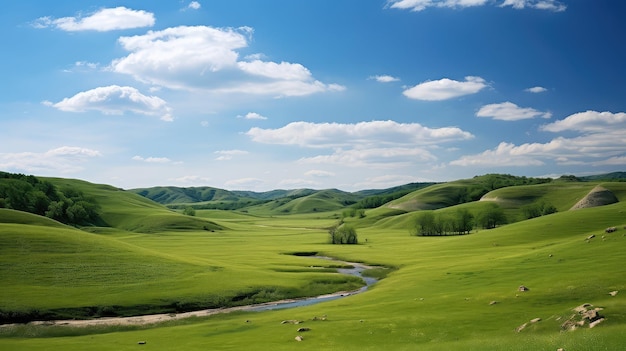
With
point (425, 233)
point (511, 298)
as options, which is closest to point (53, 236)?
point (511, 298)

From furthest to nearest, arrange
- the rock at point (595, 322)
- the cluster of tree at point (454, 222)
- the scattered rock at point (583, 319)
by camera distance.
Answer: the cluster of tree at point (454, 222) → the scattered rock at point (583, 319) → the rock at point (595, 322)

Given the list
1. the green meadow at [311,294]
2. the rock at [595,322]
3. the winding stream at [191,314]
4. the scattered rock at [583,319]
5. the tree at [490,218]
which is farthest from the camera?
the tree at [490,218]

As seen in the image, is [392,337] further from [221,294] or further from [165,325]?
[221,294]

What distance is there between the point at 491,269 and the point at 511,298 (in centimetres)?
2367

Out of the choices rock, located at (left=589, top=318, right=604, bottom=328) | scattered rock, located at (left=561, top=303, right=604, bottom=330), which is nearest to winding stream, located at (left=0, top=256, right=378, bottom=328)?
scattered rock, located at (left=561, top=303, right=604, bottom=330)

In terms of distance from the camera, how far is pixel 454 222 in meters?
184

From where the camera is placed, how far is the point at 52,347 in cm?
4422

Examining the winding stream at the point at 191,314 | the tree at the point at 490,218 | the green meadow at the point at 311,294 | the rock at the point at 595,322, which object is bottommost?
the winding stream at the point at 191,314

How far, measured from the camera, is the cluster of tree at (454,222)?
18300 cm

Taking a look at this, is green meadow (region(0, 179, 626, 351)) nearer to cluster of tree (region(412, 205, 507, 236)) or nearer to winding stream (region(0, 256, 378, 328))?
winding stream (region(0, 256, 378, 328))

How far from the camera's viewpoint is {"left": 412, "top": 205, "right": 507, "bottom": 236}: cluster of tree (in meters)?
183

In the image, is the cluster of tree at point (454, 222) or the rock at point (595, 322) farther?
the cluster of tree at point (454, 222)

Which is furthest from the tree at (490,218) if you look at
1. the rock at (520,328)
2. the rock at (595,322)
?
the rock at (595,322)

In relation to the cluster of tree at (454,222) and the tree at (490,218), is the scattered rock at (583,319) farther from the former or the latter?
the tree at (490,218)
